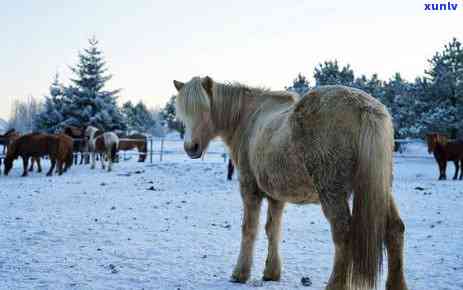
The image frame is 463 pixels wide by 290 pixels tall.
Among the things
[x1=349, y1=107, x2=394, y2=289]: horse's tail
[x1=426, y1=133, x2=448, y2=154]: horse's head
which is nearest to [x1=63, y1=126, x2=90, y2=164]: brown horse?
[x1=426, y1=133, x2=448, y2=154]: horse's head

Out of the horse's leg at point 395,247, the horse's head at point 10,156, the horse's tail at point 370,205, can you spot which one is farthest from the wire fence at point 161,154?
the horse's tail at point 370,205

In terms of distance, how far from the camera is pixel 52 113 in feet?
101

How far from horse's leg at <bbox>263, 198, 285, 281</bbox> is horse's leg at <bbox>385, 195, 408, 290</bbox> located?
1.16 metres

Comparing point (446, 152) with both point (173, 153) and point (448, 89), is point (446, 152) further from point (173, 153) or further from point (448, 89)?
point (173, 153)

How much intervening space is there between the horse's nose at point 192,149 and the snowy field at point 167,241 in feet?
3.78

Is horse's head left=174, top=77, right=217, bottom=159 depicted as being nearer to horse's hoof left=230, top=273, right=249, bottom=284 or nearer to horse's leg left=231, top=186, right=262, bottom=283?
horse's leg left=231, top=186, right=262, bottom=283

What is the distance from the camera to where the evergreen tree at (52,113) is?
101 feet

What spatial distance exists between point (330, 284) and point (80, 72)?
32439 mm

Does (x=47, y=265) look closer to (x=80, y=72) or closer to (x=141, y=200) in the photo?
(x=141, y=200)

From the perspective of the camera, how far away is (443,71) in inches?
971

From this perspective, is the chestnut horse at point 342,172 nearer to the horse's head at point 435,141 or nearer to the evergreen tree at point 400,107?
the horse's head at point 435,141

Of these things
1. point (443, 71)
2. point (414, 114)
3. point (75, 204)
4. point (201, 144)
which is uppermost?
point (443, 71)

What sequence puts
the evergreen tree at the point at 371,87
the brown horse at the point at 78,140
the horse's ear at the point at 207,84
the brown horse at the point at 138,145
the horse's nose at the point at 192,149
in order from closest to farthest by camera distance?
the horse's nose at the point at 192,149 < the horse's ear at the point at 207,84 < the brown horse at the point at 78,140 < the brown horse at the point at 138,145 < the evergreen tree at the point at 371,87

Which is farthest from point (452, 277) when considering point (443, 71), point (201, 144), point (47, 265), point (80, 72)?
point (80, 72)
